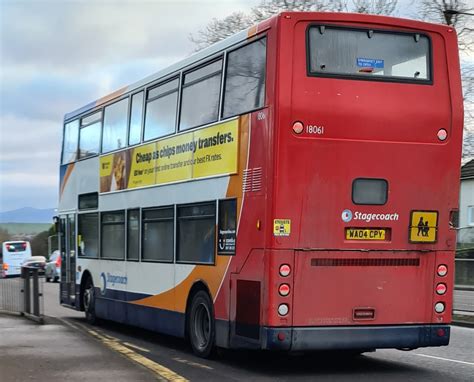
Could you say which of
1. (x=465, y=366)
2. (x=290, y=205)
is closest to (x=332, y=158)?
(x=290, y=205)

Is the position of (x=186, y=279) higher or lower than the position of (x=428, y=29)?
lower

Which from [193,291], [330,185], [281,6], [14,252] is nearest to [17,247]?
[14,252]

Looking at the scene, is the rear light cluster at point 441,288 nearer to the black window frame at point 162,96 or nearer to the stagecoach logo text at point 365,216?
the stagecoach logo text at point 365,216

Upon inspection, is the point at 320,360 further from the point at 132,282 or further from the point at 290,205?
the point at 132,282

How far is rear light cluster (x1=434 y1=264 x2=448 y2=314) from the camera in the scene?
33.1ft

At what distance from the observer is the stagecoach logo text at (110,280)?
14.7 metres

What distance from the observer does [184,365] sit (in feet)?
35.0

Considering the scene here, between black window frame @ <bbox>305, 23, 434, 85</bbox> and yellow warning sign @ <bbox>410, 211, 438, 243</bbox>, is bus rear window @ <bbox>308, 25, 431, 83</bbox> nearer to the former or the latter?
black window frame @ <bbox>305, 23, 434, 85</bbox>

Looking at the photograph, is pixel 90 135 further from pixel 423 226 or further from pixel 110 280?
pixel 423 226

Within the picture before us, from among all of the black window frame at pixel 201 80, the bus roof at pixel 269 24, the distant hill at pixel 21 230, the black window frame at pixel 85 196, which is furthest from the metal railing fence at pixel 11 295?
the distant hill at pixel 21 230

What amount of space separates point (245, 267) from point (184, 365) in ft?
5.48

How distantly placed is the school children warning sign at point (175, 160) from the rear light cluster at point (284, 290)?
5.36ft

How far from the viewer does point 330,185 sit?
9766mm

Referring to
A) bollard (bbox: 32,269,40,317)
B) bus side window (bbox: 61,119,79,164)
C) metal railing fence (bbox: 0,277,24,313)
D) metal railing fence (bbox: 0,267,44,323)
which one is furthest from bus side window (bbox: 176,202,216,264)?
metal railing fence (bbox: 0,277,24,313)
